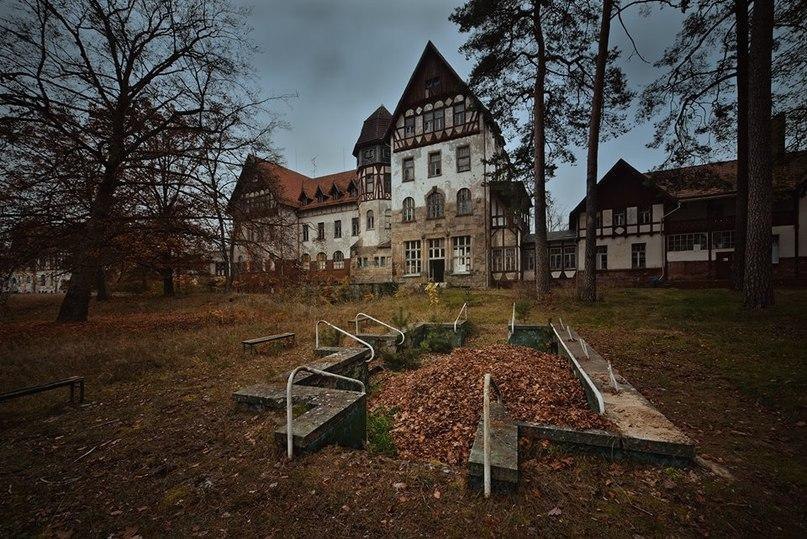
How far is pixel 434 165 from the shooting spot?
2578 centimetres

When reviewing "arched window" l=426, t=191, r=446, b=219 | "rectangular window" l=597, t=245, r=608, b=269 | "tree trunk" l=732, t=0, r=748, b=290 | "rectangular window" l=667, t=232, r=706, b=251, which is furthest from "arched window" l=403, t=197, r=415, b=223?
"rectangular window" l=667, t=232, r=706, b=251

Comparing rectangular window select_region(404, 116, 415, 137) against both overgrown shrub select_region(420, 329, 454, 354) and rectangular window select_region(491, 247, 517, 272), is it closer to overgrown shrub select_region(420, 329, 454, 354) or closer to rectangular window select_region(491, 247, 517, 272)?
rectangular window select_region(491, 247, 517, 272)

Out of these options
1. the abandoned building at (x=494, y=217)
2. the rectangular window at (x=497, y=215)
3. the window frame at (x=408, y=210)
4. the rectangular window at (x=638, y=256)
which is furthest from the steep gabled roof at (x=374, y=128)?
the rectangular window at (x=638, y=256)

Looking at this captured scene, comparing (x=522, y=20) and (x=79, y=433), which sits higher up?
(x=522, y=20)

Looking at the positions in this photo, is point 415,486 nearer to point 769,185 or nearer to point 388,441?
point 388,441

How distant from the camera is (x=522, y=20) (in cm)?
1500

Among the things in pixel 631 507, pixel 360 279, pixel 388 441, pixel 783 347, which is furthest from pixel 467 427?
pixel 360 279

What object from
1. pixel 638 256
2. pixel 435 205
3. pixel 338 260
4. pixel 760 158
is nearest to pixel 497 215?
pixel 435 205

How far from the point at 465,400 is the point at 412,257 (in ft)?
72.6

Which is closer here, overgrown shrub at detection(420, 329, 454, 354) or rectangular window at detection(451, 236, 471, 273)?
overgrown shrub at detection(420, 329, 454, 354)

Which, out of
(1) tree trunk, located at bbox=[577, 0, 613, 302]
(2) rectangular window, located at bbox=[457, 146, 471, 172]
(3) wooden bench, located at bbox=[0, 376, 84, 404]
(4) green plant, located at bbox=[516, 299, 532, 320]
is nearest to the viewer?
(3) wooden bench, located at bbox=[0, 376, 84, 404]

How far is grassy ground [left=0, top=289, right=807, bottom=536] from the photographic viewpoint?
2.53m

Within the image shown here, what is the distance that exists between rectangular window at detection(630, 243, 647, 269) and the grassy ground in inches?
789

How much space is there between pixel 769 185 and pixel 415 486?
44.2 ft
